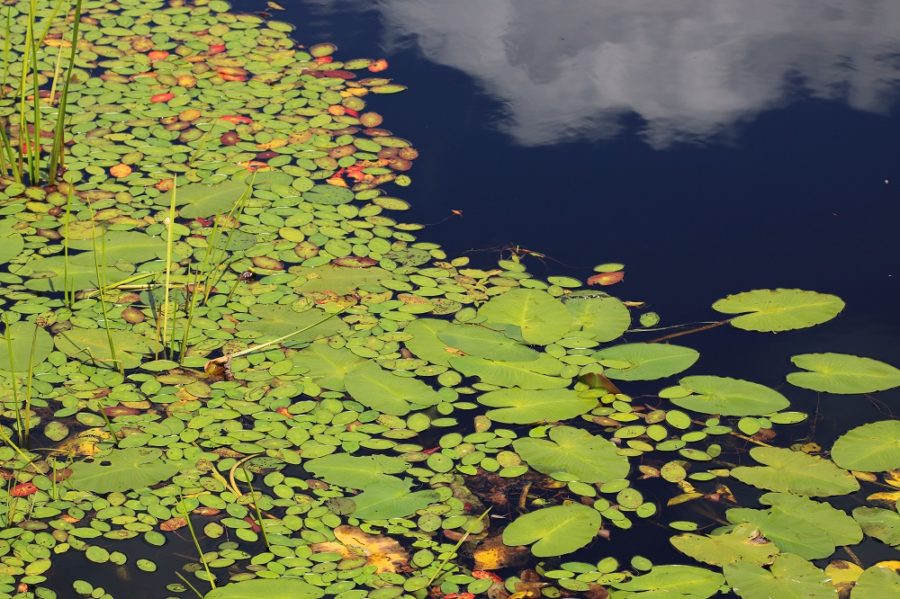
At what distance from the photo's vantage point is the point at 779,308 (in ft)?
9.81

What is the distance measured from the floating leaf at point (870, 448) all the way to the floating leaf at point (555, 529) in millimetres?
628

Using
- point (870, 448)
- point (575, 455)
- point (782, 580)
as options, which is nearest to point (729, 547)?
point (782, 580)

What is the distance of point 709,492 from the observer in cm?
243

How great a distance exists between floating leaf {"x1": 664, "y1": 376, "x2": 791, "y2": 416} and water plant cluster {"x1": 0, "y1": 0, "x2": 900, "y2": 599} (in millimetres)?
10

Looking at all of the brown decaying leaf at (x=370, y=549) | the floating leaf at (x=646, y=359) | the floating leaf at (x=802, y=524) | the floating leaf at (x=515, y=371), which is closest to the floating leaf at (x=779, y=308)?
the floating leaf at (x=646, y=359)

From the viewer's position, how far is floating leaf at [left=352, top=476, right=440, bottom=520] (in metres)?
2.32

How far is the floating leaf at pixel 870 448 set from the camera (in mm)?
2461

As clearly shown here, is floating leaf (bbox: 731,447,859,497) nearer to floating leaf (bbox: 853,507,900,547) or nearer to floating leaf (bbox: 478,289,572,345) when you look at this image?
floating leaf (bbox: 853,507,900,547)

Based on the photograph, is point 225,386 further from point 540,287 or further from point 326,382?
point 540,287

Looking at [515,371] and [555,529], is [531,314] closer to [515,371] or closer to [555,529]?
[515,371]

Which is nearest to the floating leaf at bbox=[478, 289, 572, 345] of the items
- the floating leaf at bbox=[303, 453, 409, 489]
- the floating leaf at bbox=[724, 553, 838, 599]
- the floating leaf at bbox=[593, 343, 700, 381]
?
the floating leaf at bbox=[593, 343, 700, 381]

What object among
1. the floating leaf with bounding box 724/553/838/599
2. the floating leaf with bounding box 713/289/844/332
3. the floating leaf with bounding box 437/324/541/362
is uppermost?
the floating leaf with bounding box 713/289/844/332

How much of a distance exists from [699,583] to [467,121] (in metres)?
2.11

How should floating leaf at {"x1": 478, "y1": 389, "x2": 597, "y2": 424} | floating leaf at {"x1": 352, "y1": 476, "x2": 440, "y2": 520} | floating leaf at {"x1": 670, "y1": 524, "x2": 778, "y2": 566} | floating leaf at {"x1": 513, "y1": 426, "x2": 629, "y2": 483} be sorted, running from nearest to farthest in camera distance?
floating leaf at {"x1": 670, "y1": 524, "x2": 778, "y2": 566} < floating leaf at {"x1": 352, "y1": 476, "x2": 440, "y2": 520} < floating leaf at {"x1": 513, "y1": 426, "x2": 629, "y2": 483} < floating leaf at {"x1": 478, "y1": 389, "x2": 597, "y2": 424}
